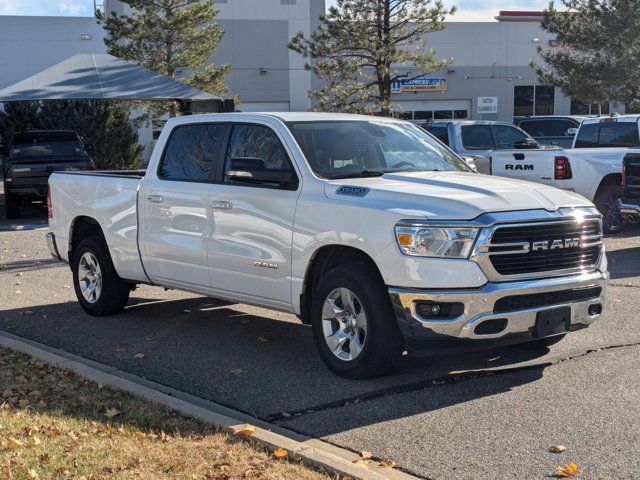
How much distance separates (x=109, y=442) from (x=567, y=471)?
2571mm

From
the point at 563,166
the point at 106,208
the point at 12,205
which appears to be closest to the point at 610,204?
the point at 563,166

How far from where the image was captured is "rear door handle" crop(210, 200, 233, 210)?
722 centimetres

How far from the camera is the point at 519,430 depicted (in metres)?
5.28

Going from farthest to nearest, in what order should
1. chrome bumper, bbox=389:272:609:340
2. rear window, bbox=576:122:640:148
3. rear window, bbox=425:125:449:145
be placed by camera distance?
rear window, bbox=425:125:449:145 → rear window, bbox=576:122:640:148 → chrome bumper, bbox=389:272:609:340

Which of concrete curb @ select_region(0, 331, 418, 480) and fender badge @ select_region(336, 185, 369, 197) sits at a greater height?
fender badge @ select_region(336, 185, 369, 197)

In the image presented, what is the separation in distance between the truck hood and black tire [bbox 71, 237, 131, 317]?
127 inches

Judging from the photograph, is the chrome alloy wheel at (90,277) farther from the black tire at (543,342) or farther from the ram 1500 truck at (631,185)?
the ram 1500 truck at (631,185)

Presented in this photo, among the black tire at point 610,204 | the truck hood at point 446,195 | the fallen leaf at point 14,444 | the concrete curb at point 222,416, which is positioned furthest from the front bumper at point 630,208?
the fallen leaf at point 14,444

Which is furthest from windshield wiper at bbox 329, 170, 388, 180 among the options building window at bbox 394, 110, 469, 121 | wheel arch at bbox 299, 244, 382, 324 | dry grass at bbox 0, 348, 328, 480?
building window at bbox 394, 110, 469, 121

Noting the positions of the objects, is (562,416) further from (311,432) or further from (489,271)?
(311,432)

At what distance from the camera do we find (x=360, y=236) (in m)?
6.14

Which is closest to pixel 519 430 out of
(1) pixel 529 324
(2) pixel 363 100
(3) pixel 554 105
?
(1) pixel 529 324

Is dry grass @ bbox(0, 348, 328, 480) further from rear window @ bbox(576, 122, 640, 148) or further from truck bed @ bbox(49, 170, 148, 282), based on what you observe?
rear window @ bbox(576, 122, 640, 148)

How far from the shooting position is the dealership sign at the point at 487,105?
47000 mm
